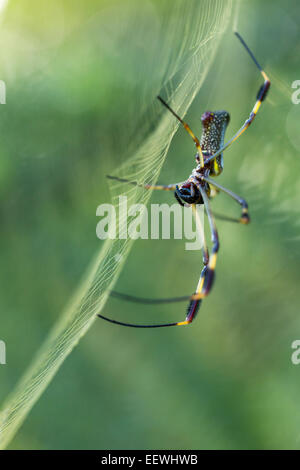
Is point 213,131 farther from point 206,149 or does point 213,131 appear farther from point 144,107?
point 144,107

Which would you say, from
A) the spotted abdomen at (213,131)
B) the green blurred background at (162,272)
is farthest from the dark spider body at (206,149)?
the green blurred background at (162,272)

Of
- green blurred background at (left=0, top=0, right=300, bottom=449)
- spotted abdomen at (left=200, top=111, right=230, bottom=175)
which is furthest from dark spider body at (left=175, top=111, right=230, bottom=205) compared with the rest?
green blurred background at (left=0, top=0, right=300, bottom=449)

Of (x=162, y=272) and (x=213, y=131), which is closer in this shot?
(x=213, y=131)

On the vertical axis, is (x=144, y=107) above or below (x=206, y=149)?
above

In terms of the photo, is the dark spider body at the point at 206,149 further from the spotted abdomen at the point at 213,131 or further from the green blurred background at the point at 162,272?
the green blurred background at the point at 162,272

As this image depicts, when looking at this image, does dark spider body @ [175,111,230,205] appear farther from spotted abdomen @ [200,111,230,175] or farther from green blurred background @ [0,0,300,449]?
green blurred background @ [0,0,300,449]

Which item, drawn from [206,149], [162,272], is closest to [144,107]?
[206,149]
